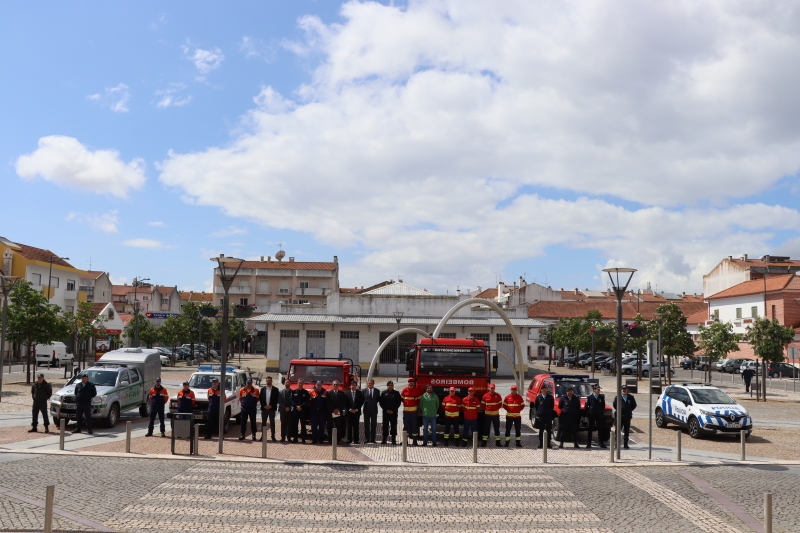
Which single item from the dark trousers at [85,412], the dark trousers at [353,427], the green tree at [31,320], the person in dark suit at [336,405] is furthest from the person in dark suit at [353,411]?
the green tree at [31,320]

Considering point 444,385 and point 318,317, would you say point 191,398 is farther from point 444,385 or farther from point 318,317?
point 318,317

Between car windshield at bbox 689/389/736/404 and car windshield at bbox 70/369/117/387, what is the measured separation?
58.3ft

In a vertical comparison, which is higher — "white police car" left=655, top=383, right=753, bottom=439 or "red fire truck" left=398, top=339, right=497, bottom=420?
"red fire truck" left=398, top=339, right=497, bottom=420

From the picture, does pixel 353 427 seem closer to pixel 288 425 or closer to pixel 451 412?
pixel 288 425

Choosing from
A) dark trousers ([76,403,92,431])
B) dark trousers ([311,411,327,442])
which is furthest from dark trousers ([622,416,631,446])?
dark trousers ([76,403,92,431])

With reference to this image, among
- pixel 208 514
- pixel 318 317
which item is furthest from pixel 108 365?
pixel 318 317

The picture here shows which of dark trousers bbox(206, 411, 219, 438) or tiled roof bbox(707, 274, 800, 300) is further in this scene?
tiled roof bbox(707, 274, 800, 300)

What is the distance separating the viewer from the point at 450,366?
1877cm

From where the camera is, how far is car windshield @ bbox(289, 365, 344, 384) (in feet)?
63.8

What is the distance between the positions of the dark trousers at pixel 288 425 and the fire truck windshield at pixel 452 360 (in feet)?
13.3

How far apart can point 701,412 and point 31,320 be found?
2924 cm

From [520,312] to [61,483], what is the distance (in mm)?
43609

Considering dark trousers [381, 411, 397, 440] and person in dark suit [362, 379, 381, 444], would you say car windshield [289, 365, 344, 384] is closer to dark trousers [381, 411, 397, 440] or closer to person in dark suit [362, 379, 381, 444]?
person in dark suit [362, 379, 381, 444]

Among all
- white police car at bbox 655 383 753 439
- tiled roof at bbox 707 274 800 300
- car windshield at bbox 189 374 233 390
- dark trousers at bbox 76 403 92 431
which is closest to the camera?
dark trousers at bbox 76 403 92 431
